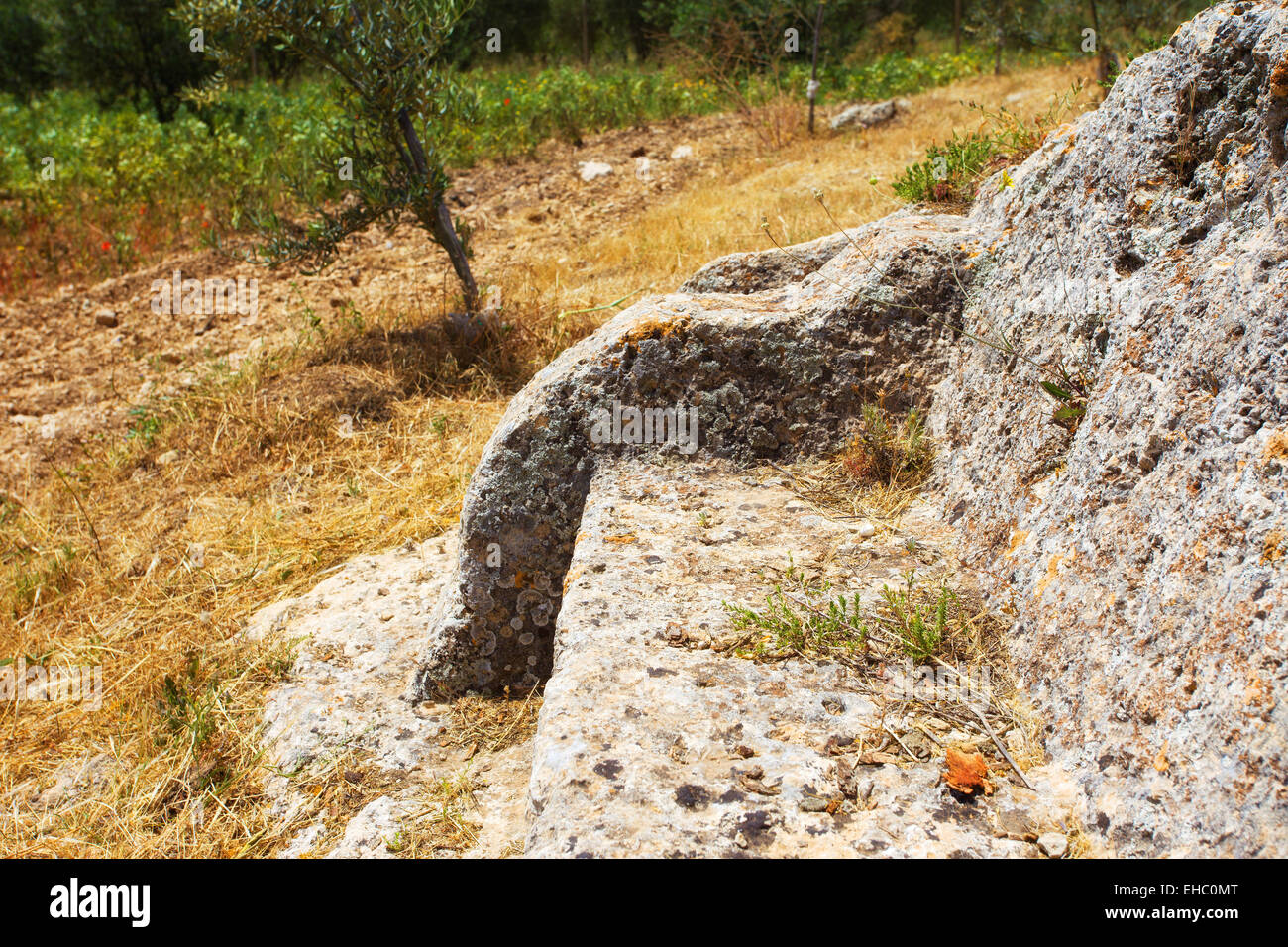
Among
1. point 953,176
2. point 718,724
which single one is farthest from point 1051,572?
point 953,176

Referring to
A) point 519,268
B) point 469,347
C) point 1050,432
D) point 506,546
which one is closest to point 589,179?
point 519,268

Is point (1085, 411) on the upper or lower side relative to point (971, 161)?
lower

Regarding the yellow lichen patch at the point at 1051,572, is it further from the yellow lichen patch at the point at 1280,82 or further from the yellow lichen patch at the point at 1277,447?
the yellow lichen patch at the point at 1280,82

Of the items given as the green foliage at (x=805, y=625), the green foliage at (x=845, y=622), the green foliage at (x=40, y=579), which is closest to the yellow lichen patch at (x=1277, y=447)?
the green foliage at (x=845, y=622)

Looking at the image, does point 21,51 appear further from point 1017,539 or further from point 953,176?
point 1017,539

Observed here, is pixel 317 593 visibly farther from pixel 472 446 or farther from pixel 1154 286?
pixel 1154 286

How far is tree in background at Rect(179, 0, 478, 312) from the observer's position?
612 centimetres

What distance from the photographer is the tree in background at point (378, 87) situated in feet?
20.1

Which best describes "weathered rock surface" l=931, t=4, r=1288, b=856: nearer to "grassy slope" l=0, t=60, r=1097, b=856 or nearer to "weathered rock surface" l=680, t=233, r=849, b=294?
"weathered rock surface" l=680, t=233, r=849, b=294

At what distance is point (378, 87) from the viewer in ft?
20.8

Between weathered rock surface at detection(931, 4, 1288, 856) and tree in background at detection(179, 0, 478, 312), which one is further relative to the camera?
tree in background at detection(179, 0, 478, 312)

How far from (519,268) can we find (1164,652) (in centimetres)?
697

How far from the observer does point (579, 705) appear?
202cm

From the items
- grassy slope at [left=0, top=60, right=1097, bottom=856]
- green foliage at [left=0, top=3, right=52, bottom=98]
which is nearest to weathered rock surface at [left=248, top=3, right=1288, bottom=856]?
grassy slope at [left=0, top=60, right=1097, bottom=856]
